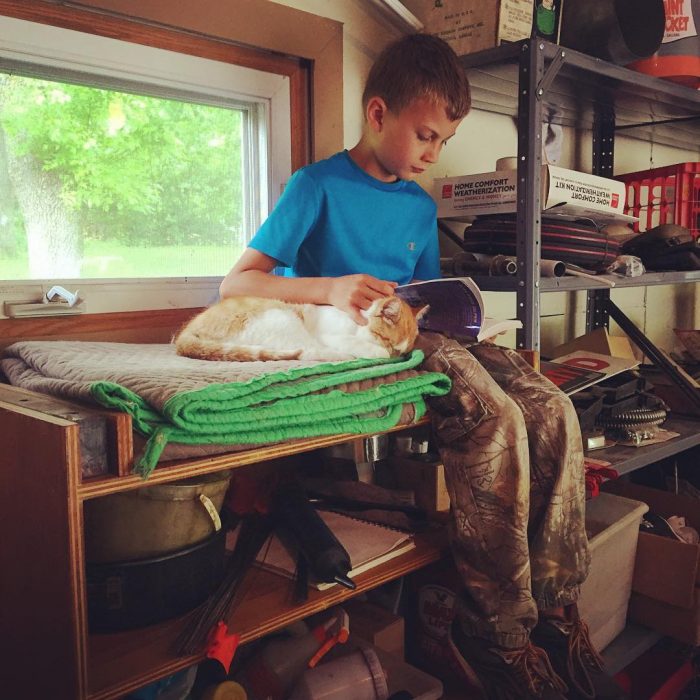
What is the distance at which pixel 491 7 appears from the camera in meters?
1.41

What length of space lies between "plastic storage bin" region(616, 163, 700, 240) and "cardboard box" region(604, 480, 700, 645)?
1035 mm

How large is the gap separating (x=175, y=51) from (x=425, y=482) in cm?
92

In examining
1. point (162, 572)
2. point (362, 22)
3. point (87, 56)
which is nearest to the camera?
point (162, 572)

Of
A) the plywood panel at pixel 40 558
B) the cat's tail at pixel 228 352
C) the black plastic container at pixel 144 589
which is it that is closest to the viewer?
the plywood panel at pixel 40 558

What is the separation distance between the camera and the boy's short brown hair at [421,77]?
3.85 ft

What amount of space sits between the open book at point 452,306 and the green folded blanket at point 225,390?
121 mm

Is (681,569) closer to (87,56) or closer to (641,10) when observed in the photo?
(641,10)

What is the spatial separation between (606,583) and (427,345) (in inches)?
28.4

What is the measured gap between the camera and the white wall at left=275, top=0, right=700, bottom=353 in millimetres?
1501

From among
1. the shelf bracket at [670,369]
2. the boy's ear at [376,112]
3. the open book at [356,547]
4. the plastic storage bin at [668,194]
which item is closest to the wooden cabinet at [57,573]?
the open book at [356,547]

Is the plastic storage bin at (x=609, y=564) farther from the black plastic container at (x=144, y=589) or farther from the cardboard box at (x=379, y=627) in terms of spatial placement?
the black plastic container at (x=144, y=589)

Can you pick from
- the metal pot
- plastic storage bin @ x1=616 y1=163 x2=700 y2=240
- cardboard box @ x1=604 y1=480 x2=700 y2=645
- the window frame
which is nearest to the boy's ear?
the window frame

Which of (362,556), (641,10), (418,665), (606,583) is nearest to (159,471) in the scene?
(362,556)

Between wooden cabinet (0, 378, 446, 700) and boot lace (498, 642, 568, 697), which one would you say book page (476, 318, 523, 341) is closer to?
wooden cabinet (0, 378, 446, 700)
